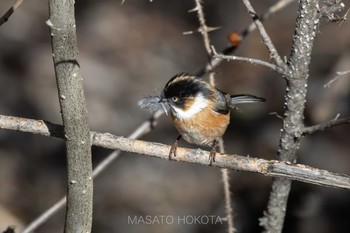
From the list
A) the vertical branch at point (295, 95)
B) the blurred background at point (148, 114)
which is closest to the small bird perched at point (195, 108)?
the vertical branch at point (295, 95)

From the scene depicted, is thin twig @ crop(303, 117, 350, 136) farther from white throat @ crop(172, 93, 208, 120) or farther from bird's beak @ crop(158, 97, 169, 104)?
white throat @ crop(172, 93, 208, 120)

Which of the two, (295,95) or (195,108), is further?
(195,108)

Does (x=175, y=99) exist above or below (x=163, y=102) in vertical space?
above

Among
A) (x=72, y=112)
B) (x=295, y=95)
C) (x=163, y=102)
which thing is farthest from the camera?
(x=163, y=102)

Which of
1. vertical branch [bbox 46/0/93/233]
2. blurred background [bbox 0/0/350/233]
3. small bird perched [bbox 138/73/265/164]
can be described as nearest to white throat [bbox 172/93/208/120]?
small bird perched [bbox 138/73/265/164]

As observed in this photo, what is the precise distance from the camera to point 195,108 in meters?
4.17

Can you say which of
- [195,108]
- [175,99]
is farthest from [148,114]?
[175,99]

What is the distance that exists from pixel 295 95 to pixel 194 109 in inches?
51.8

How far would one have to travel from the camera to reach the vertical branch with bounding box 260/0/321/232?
281 cm

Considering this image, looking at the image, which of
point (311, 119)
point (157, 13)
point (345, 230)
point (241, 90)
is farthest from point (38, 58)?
point (345, 230)

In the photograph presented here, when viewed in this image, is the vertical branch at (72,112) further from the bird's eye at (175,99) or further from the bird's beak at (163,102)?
the bird's eye at (175,99)

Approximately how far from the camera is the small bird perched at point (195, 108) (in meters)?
3.96

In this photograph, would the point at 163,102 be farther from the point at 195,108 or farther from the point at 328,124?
the point at 328,124

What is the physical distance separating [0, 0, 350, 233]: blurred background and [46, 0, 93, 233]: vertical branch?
2804 millimetres
